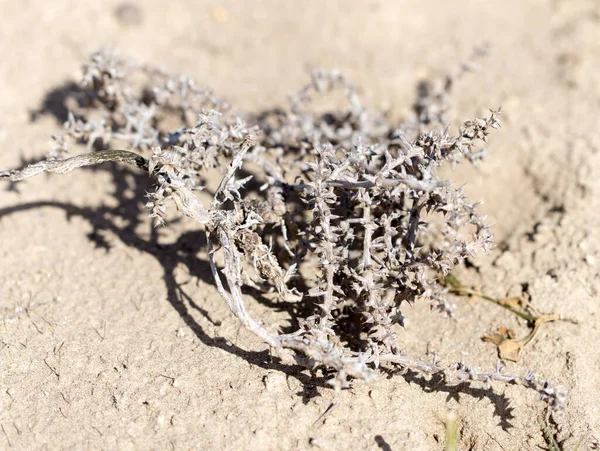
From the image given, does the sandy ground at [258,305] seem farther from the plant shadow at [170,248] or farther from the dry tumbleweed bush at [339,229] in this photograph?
the dry tumbleweed bush at [339,229]

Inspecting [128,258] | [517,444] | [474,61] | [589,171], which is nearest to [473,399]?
[517,444]

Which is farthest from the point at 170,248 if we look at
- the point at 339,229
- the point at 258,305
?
the point at 339,229

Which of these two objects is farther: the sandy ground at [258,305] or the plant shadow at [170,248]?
the plant shadow at [170,248]

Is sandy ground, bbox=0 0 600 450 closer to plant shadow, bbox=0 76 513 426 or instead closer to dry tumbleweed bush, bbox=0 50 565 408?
plant shadow, bbox=0 76 513 426

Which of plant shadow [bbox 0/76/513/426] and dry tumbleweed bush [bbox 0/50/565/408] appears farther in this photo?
plant shadow [bbox 0/76/513/426]

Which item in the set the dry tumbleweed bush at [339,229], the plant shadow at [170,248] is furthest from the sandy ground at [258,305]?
the dry tumbleweed bush at [339,229]

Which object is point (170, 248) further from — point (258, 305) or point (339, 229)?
point (339, 229)

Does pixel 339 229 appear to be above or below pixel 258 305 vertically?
above

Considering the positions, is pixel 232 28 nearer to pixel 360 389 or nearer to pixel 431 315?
pixel 431 315

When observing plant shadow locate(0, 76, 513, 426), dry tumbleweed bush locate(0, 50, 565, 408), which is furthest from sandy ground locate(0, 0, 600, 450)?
dry tumbleweed bush locate(0, 50, 565, 408)
